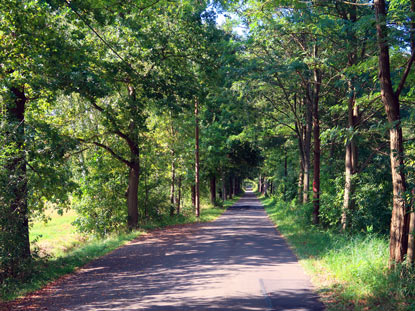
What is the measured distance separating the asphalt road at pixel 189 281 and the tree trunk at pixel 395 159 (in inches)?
75.8

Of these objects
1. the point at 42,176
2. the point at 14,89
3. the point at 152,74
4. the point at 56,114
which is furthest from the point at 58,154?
the point at 152,74

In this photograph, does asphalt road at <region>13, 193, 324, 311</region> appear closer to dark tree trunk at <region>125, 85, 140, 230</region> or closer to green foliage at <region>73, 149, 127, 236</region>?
dark tree trunk at <region>125, 85, 140, 230</region>

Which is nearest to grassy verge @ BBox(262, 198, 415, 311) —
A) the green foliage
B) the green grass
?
the green grass

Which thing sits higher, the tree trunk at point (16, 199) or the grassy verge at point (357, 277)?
the tree trunk at point (16, 199)

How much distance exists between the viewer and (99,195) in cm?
1894

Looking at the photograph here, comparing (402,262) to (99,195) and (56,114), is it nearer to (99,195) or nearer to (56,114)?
(56,114)

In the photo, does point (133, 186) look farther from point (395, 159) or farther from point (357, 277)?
point (395, 159)

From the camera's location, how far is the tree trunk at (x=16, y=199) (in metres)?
8.55

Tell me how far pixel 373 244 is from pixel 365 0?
8.18 m

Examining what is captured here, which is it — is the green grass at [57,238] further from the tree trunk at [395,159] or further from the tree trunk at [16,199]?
the tree trunk at [395,159]

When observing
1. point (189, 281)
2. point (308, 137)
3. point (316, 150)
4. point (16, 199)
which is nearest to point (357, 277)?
point (189, 281)

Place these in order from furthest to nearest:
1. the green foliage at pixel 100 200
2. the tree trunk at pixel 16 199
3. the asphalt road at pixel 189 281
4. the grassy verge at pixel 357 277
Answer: the green foliage at pixel 100 200 → the tree trunk at pixel 16 199 → the asphalt road at pixel 189 281 → the grassy verge at pixel 357 277

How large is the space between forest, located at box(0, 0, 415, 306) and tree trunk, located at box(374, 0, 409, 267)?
1.0 inches

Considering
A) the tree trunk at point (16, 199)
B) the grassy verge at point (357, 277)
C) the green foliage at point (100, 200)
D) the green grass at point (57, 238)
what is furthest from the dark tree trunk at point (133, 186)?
the grassy verge at point (357, 277)
